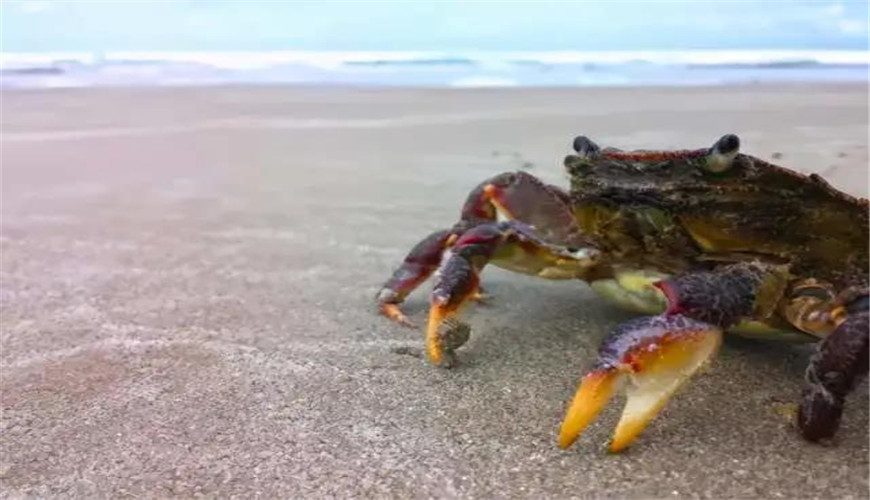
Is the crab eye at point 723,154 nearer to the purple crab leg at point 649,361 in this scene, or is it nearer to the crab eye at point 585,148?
the crab eye at point 585,148

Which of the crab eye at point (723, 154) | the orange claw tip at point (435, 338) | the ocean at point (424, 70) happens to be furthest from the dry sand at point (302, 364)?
the ocean at point (424, 70)

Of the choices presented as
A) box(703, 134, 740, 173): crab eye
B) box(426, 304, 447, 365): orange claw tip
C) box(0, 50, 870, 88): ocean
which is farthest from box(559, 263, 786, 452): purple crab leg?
box(0, 50, 870, 88): ocean

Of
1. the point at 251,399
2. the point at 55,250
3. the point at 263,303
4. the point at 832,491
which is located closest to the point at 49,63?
the point at 55,250

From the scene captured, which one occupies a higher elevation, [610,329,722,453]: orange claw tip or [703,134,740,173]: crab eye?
[703,134,740,173]: crab eye

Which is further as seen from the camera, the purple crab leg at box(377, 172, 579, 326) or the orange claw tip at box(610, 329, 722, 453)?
the purple crab leg at box(377, 172, 579, 326)

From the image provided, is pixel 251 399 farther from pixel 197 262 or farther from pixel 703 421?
pixel 197 262

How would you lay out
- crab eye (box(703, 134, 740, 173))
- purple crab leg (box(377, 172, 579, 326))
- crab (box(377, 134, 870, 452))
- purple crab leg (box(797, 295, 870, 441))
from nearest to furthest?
purple crab leg (box(797, 295, 870, 441)) < crab (box(377, 134, 870, 452)) < crab eye (box(703, 134, 740, 173)) < purple crab leg (box(377, 172, 579, 326))

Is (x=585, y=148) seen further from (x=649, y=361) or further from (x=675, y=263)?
(x=649, y=361)

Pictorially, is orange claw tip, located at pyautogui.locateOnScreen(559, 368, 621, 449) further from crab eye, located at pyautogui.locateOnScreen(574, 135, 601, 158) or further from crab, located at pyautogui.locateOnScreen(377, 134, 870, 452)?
crab eye, located at pyautogui.locateOnScreen(574, 135, 601, 158)

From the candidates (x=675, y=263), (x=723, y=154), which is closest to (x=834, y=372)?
(x=723, y=154)
